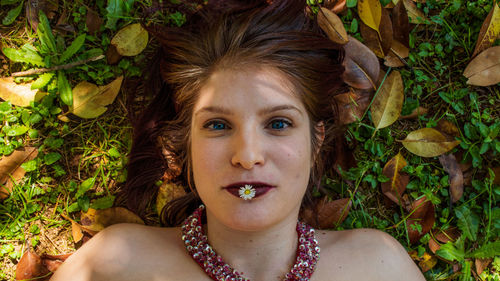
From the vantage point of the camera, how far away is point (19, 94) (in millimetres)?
2910

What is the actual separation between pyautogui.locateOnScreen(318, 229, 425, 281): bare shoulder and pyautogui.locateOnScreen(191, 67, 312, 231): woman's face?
1.80 ft

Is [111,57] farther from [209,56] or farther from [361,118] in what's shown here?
[361,118]

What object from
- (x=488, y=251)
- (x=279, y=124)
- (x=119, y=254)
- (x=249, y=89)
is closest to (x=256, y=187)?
(x=279, y=124)

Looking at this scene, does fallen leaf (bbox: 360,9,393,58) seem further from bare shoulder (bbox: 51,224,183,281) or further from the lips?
bare shoulder (bbox: 51,224,183,281)

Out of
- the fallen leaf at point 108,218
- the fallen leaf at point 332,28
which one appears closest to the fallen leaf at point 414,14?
the fallen leaf at point 332,28

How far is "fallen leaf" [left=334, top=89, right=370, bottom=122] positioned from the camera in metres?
2.94

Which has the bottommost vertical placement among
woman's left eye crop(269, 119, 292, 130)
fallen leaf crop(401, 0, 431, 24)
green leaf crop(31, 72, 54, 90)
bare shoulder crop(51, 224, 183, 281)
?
bare shoulder crop(51, 224, 183, 281)

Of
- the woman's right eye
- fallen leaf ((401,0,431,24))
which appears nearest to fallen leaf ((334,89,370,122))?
fallen leaf ((401,0,431,24))

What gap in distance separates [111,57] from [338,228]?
174 centimetres

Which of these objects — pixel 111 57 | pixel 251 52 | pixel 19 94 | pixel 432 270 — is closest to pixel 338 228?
pixel 432 270

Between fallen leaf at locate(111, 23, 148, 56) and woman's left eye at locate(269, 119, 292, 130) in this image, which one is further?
fallen leaf at locate(111, 23, 148, 56)

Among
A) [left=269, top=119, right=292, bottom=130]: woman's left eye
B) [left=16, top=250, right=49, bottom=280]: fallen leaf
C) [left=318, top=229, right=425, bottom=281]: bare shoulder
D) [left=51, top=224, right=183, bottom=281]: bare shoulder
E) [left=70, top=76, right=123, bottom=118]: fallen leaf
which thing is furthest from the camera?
[left=70, top=76, right=123, bottom=118]: fallen leaf

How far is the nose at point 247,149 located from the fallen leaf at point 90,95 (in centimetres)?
114

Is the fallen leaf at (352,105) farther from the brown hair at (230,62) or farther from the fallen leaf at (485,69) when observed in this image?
the fallen leaf at (485,69)
